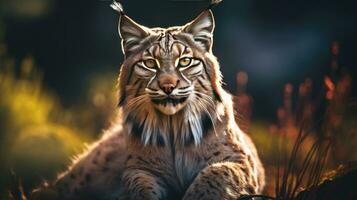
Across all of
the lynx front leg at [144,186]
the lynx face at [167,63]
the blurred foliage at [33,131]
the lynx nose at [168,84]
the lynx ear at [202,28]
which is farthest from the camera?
the blurred foliage at [33,131]

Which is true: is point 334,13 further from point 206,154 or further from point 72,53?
point 206,154

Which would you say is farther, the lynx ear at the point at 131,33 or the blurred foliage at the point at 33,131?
the blurred foliage at the point at 33,131

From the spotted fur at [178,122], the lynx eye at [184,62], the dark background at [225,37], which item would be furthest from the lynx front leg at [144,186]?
the dark background at [225,37]

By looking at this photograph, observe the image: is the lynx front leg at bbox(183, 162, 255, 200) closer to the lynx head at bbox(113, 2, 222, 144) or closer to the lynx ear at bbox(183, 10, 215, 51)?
the lynx head at bbox(113, 2, 222, 144)

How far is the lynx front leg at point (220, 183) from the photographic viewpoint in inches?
234

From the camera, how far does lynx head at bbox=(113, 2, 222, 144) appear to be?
6.12 meters

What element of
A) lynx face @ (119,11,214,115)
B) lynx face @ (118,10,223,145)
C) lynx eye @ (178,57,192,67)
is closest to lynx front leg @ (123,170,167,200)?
lynx face @ (118,10,223,145)

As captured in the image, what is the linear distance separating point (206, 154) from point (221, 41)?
720cm

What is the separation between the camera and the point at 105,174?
698cm

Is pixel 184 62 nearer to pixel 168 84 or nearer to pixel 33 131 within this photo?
pixel 168 84

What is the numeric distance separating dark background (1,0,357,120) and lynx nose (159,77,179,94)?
20.0 feet

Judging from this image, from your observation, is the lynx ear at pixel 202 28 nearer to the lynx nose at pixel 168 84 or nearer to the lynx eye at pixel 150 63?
the lynx eye at pixel 150 63

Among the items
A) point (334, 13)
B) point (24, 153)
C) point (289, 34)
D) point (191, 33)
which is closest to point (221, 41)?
point (289, 34)

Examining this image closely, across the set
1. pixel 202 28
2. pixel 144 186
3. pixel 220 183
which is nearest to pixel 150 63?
pixel 202 28
